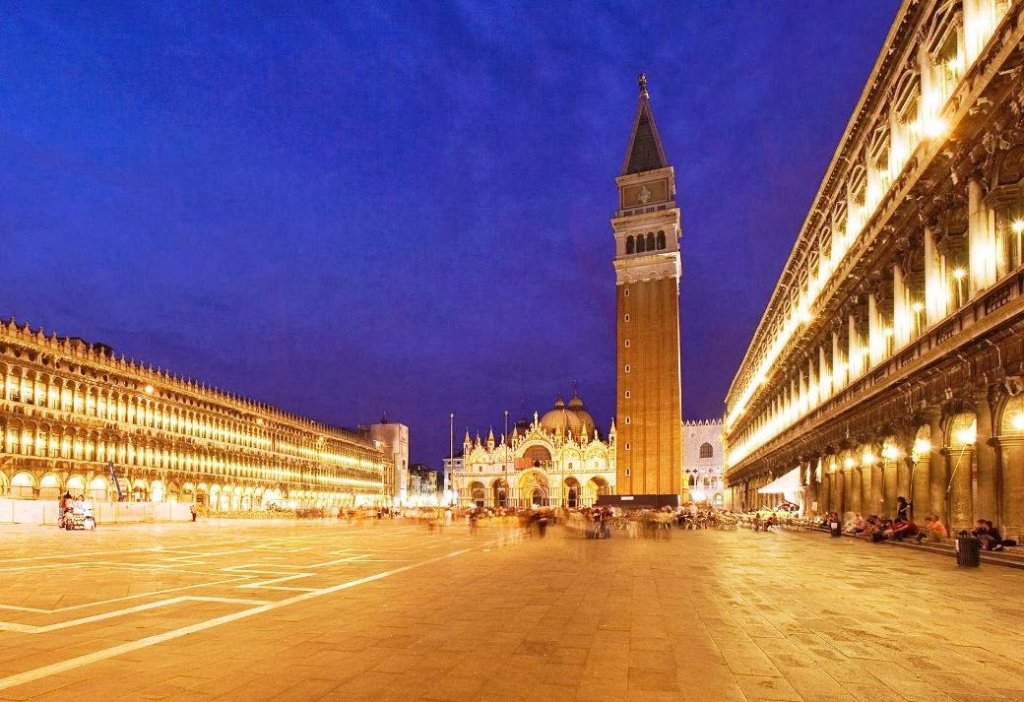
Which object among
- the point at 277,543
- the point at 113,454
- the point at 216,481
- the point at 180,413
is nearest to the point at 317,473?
the point at 216,481

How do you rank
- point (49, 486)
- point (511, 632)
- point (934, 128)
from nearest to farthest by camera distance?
1. point (511, 632)
2. point (934, 128)
3. point (49, 486)

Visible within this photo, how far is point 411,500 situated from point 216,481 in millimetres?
72672

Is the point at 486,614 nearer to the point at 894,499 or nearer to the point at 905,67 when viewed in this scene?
the point at 894,499

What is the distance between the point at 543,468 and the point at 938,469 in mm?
111393

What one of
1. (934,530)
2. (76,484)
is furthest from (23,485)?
(934,530)

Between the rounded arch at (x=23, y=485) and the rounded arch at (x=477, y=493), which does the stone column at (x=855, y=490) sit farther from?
the rounded arch at (x=477, y=493)

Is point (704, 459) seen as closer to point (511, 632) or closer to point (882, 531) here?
point (882, 531)

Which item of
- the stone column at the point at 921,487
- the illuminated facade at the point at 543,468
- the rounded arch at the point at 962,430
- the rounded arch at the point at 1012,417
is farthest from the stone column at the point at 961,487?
the illuminated facade at the point at 543,468

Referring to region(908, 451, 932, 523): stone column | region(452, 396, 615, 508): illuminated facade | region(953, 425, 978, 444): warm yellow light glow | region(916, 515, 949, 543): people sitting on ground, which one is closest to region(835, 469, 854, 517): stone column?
region(908, 451, 932, 523): stone column

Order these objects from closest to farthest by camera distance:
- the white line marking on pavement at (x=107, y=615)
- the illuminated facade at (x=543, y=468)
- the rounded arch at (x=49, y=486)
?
the white line marking on pavement at (x=107, y=615) → the rounded arch at (x=49, y=486) → the illuminated facade at (x=543, y=468)

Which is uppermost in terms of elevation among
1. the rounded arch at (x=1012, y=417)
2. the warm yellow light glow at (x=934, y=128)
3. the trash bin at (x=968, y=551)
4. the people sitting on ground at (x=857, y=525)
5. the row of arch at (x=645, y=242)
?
the row of arch at (x=645, y=242)

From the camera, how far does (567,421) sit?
468ft

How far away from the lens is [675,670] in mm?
7445

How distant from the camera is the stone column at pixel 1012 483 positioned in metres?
17.3
